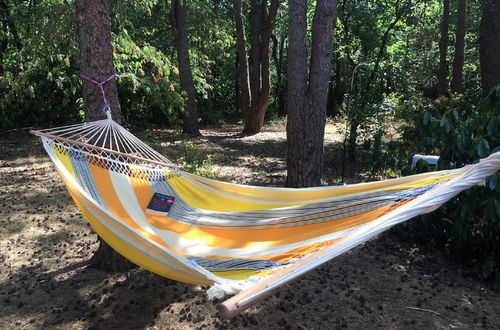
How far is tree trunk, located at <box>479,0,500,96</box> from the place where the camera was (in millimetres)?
5375

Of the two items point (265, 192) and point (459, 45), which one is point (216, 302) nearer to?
point (265, 192)

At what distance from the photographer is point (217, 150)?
600 centimetres

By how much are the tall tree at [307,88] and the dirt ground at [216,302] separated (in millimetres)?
849

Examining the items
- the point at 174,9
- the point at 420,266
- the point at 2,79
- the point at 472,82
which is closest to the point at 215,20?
the point at 174,9

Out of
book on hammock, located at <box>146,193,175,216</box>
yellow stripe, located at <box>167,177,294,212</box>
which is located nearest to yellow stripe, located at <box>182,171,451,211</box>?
yellow stripe, located at <box>167,177,294,212</box>

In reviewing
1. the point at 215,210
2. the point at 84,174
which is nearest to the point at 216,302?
the point at 215,210

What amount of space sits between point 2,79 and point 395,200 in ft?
17.2

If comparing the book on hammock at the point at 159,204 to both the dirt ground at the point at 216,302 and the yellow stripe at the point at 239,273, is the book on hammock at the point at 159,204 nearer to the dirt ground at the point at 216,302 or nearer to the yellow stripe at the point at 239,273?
the dirt ground at the point at 216,302

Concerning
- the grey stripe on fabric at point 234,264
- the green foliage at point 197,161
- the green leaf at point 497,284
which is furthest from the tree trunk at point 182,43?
the green leaf at point 497,284

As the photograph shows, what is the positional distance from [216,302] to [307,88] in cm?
189

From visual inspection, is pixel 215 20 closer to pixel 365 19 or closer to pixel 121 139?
pixel 365 19

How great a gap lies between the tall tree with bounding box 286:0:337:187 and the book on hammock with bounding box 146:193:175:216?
1390 millimetres

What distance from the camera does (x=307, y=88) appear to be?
335 cm

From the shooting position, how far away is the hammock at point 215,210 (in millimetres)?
1521
